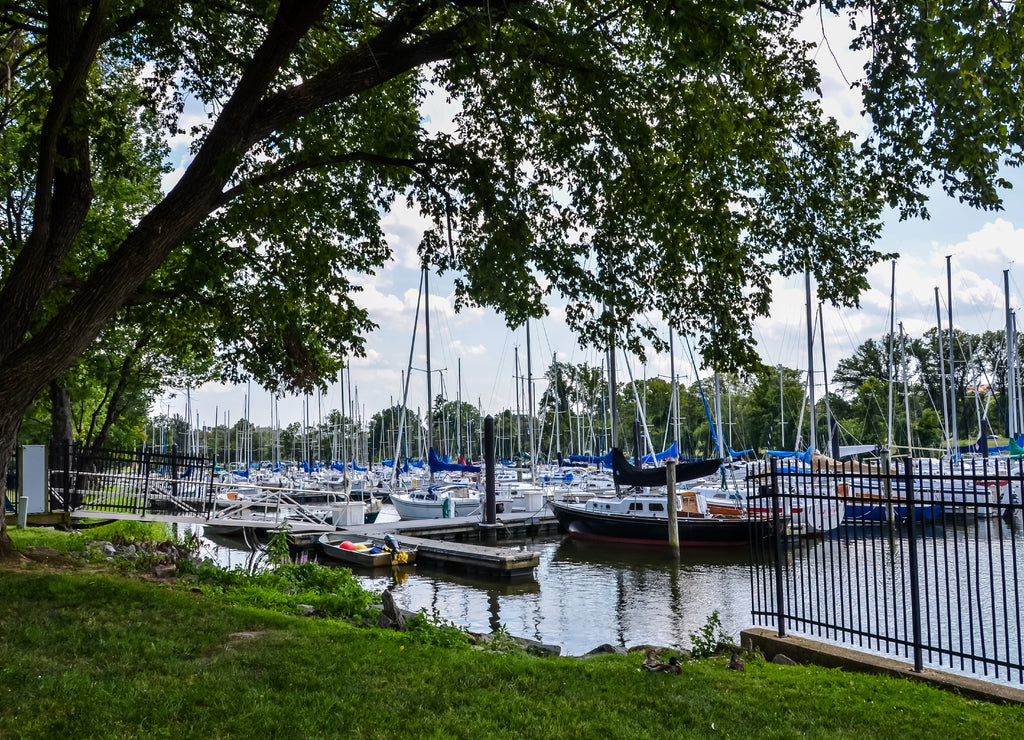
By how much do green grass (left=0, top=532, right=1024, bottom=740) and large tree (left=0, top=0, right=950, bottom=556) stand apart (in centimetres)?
351

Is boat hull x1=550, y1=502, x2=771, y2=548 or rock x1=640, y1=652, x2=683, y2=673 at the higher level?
rock x1=640, y1=652, x2=683, y2=673

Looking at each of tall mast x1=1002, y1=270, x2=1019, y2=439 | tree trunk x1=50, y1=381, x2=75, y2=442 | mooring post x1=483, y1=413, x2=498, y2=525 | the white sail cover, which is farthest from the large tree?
tall mast x1=1002, y1=270, x2=1019, y2=439

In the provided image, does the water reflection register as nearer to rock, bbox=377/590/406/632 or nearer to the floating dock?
the floating dock

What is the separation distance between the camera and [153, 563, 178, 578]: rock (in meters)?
12.8

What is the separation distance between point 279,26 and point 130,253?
3248 mm

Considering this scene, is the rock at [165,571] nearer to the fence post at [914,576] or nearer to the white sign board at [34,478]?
the white sign board at [34,478]

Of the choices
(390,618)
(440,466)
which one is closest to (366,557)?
(390,618)

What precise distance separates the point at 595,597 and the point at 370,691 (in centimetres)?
1599

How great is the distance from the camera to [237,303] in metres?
14.9

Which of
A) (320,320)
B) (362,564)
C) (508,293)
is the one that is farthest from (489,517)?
(508,293)

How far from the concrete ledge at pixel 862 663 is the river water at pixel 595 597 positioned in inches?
244

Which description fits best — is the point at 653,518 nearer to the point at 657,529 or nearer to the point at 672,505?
the point at 657,529

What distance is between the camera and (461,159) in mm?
10953

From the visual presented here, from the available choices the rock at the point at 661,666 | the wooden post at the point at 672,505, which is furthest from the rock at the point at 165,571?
the wooden post at the point at 672,505
